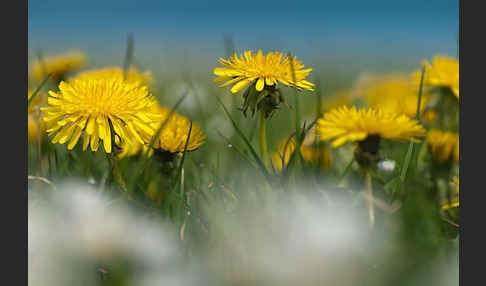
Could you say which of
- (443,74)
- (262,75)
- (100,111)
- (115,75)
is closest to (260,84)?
(262,75)

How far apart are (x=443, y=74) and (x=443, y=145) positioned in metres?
0.18

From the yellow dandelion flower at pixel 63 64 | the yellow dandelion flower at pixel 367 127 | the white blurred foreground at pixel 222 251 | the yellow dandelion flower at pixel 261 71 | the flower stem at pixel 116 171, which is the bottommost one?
the white blurred foreground at pixel 222 251

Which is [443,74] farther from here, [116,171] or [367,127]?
[116,171]

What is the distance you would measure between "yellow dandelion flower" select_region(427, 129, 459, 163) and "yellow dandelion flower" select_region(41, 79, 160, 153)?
29.6 inches

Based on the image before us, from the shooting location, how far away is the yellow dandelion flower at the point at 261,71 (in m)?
0.80

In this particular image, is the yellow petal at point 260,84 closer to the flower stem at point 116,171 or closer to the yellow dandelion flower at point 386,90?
the flower stem at point 116,171

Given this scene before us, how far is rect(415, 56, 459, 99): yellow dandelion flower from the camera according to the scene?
1.12 m

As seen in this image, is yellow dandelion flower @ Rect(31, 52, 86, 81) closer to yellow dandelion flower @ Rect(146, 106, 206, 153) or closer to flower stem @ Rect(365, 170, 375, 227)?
yellow dandelion flower @ Rect(146, 106, 206, 153)

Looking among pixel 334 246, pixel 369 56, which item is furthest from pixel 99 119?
pixel 369 56

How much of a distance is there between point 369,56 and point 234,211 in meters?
1.02

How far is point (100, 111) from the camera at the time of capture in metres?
0.78

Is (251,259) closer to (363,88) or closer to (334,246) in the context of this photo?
(334,246)

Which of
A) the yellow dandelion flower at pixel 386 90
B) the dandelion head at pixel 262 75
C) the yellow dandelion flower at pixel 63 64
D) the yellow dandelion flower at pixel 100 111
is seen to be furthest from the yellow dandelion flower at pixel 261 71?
the yellow dandelion flower at pixel 63 64

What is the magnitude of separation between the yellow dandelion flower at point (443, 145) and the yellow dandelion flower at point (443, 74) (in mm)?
114
